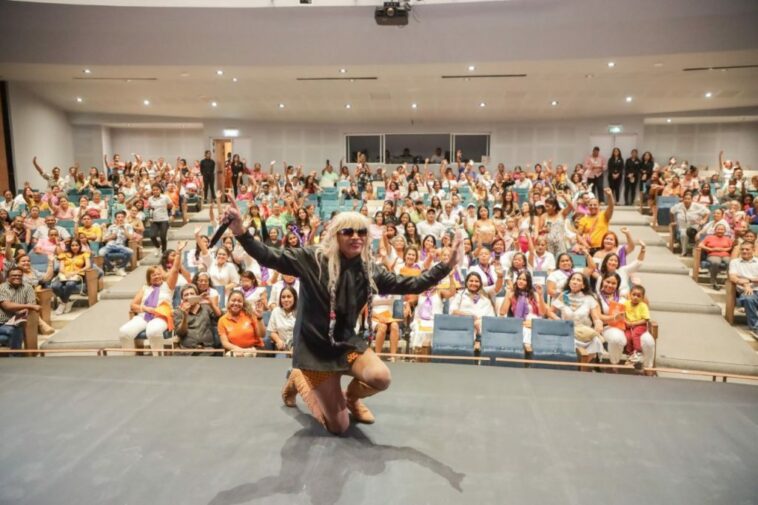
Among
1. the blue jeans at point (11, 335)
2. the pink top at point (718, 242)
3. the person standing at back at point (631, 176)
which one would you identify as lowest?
the blue jeans at point (11, 335)

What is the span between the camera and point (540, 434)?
8.96ft

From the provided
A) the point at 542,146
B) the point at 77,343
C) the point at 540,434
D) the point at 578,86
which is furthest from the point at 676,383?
the point at 542,146

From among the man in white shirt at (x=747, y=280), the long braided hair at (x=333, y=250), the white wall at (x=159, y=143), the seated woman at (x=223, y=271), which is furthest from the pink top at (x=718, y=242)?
the white wall at (x=159, y=143)

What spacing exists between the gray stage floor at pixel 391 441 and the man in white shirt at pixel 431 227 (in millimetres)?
4434

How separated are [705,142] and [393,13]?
11384mm

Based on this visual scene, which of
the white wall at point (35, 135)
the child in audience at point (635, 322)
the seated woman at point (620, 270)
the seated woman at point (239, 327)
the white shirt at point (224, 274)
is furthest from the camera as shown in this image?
the white wall at point (35, 135)

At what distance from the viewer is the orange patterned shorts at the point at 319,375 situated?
8.77 feet

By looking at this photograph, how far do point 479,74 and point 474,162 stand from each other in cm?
542

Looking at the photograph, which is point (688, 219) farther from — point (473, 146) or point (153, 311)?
point (473, 146)

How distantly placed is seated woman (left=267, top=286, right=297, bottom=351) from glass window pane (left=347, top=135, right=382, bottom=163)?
11.2 meters

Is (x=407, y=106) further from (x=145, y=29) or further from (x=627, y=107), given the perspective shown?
(x=145, y=29)

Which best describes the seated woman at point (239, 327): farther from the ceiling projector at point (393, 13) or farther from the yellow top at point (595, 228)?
the ceiling projector at point (393, 13)

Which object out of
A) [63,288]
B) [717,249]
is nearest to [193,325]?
[63,288]

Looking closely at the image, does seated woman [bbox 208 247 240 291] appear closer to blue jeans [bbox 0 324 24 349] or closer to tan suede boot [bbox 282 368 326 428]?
blue jeans [bbox 0 324 24 349]
